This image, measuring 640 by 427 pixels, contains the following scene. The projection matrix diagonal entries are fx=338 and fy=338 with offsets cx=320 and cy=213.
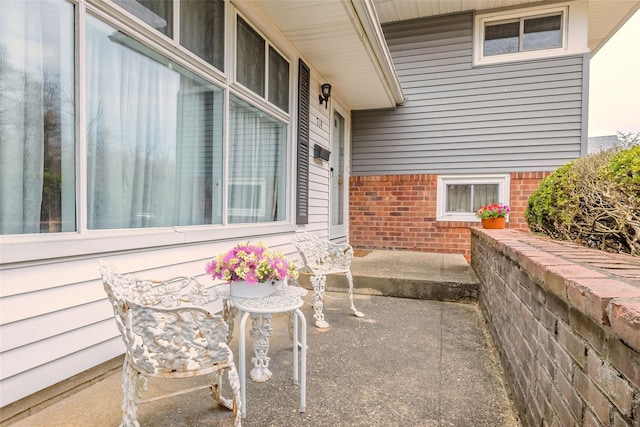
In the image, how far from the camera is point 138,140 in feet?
7.29

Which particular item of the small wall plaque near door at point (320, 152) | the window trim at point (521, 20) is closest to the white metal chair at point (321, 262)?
the small wall plaque near door at point (320, 152)

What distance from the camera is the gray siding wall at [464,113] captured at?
5535 millimetres

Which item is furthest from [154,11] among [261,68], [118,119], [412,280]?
[412,280]

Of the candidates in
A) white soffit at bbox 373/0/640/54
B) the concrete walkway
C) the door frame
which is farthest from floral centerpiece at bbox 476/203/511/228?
white soffit at bbox 373/0/640/54

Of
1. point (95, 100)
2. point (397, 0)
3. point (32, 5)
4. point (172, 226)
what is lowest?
point (172, 226)

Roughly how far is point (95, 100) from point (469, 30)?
608cm

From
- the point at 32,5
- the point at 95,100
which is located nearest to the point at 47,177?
the point at 95,100

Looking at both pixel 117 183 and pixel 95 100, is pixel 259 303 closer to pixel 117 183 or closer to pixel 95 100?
pixel 117 183

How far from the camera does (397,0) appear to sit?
5.66 m

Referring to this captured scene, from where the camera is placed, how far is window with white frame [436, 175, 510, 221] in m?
5.88

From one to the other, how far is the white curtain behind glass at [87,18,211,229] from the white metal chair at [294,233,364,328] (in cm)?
103

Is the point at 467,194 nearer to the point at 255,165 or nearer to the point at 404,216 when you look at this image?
the point at 404,216

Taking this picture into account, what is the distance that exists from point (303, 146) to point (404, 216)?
2.84m

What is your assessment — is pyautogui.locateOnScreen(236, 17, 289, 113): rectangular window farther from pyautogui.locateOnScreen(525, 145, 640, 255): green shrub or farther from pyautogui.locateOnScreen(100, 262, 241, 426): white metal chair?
pyautogui.locateOnScreen(525, 145, 640, 255): green shrub
